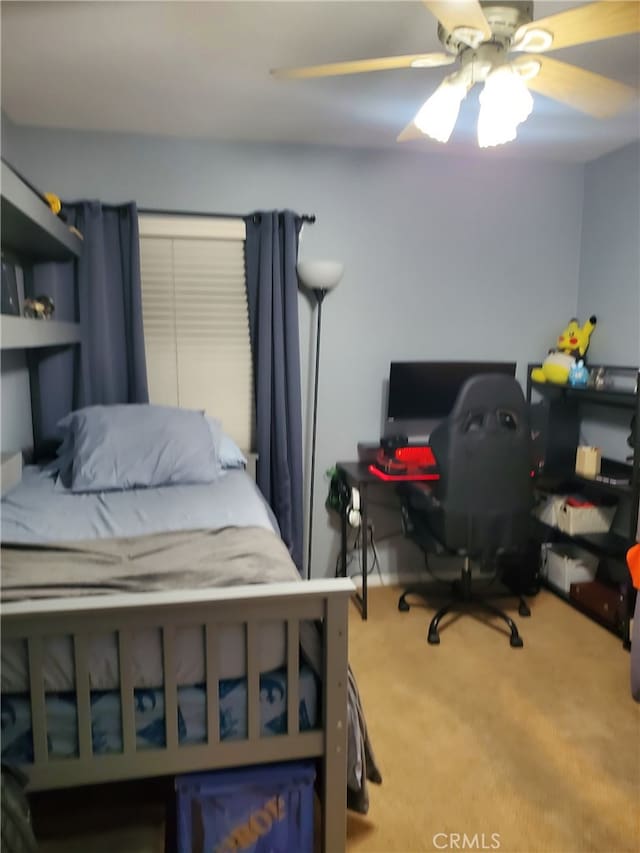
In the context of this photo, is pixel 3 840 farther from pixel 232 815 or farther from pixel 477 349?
pixel 477 349

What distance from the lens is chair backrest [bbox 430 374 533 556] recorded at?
253cm

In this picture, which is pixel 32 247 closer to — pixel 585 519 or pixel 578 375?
pixel 578 375

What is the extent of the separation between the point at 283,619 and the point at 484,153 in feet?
9.24

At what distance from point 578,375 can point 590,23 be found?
2.01 m

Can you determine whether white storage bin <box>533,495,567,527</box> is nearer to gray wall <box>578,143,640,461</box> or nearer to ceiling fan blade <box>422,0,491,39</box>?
gray wall <box>578,143,640,461</box>

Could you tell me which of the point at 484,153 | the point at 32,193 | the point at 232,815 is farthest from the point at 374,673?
the point at 484,153

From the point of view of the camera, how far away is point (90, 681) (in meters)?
1.38

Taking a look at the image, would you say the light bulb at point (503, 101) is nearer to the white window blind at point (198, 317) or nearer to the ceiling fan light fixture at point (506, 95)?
the ceiling fan light fixture at point (506, 95)

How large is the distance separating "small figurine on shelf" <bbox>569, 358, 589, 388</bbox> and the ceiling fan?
1500mm

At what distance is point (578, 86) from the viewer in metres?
1.80

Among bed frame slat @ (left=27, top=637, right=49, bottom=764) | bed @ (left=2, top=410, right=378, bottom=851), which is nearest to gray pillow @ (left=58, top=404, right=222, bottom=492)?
bed @ (left=2, top=410, right=378, bottom=851)

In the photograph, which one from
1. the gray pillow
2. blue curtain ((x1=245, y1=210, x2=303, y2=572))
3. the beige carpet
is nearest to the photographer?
the beige carpet

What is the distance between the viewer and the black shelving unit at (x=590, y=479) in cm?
282

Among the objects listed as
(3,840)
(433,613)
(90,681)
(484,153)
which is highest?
(484,153)
